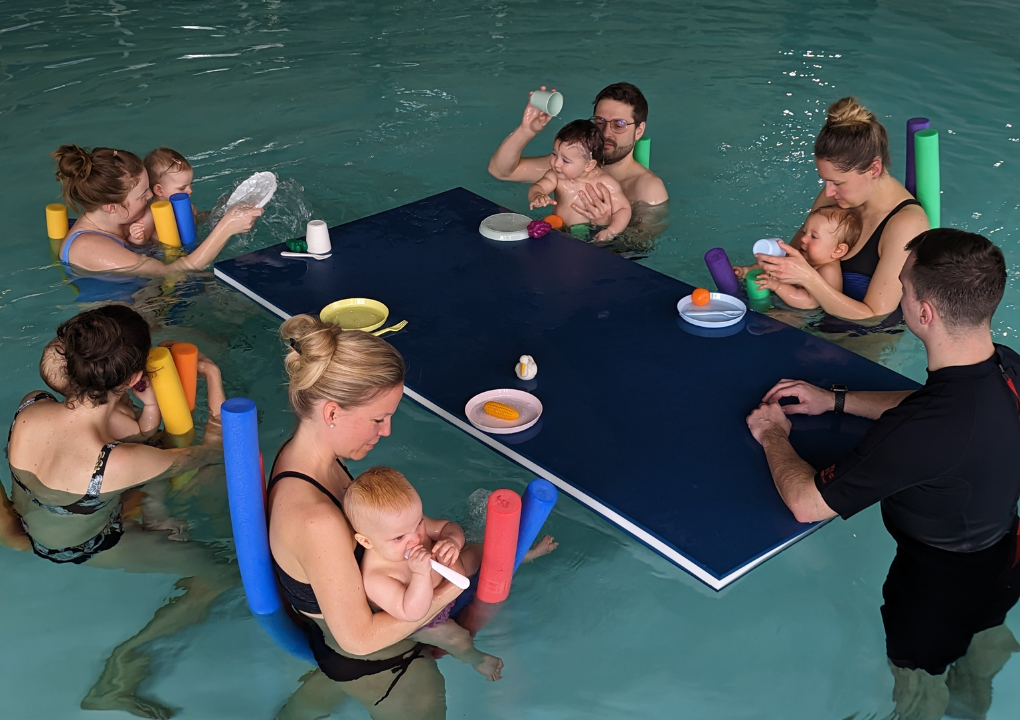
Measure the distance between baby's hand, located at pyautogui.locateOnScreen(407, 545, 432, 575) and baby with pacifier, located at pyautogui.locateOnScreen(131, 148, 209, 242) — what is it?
2.99 meters

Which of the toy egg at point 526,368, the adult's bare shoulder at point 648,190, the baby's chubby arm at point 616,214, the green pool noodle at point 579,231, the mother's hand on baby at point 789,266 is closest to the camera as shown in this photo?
the toy egg at point 526,368

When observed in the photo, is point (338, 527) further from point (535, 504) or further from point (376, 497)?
point (535, 504)

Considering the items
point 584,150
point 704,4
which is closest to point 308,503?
point 584,150

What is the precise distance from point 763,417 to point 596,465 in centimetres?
58

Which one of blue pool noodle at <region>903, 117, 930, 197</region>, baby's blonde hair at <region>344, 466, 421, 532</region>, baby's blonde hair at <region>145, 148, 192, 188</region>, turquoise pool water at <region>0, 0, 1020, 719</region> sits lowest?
turquoise pool water at <region>0, 0, 1020, 719</region>

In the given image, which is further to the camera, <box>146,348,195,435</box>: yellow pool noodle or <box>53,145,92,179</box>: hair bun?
<box>53,145,92,179</box>: hair bun

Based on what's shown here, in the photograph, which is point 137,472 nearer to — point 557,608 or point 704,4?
point 557,608

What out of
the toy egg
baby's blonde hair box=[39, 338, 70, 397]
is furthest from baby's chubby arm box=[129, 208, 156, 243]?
the toy egg

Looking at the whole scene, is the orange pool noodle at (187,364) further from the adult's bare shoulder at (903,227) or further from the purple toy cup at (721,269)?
the adult's bare shoulder at (903,227)

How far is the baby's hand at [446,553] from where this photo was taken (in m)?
2.60

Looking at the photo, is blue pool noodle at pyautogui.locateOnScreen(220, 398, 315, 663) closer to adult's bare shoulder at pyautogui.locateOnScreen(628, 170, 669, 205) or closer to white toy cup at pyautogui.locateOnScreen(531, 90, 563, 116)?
white toy cup at pyautogui.locateOnScreen(531, 90, 563, 116)

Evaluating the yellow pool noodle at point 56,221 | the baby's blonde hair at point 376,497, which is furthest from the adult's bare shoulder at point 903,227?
the yellow pool noodle at point 56,221

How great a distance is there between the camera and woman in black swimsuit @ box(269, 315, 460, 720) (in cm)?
243

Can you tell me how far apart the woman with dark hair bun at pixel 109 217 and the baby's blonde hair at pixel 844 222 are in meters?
2.66
